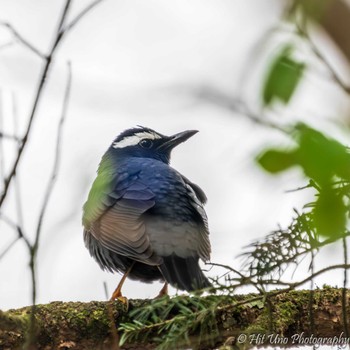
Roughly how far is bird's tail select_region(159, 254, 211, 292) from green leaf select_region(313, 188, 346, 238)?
2.66 meters

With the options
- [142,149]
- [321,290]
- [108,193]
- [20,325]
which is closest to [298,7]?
[20,325]

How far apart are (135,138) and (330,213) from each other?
5.06 m

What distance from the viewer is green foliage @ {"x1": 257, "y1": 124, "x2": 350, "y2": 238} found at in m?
1.43

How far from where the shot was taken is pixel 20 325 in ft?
11.7

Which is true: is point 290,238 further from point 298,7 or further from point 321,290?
point 298,7

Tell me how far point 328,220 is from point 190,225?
3.38 meters

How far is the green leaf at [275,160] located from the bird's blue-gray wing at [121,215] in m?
3.12

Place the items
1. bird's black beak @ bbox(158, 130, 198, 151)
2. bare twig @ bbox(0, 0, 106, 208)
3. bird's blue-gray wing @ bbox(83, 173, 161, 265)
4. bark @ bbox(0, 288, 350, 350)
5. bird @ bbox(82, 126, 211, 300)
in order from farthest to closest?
bird's black beak @ bbox(158, 130, 198, 151) → bird's blue-gray wing @ bbox(83, 173, 161, 265) → bird @ bbox(82, 126, 211, 300) → bark @ bbox(0, 288, 350, 350) → bare twig @ bbox(0, 0, 106, 208)

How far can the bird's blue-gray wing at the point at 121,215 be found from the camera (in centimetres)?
477

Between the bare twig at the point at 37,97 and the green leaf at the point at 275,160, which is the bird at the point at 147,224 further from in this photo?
the green leaf at the point at 275,160

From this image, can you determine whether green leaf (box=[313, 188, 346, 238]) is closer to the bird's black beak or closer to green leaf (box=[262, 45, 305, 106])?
green leaf (box=[262, 45, 305, 106])

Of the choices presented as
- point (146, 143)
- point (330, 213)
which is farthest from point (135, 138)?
point (330, 213)

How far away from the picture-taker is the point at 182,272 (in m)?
4.51

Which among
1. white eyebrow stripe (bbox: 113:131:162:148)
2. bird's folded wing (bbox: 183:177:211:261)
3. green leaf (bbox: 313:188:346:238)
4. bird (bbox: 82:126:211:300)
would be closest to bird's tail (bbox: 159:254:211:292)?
bird (bbox: 82:126:211:300)
